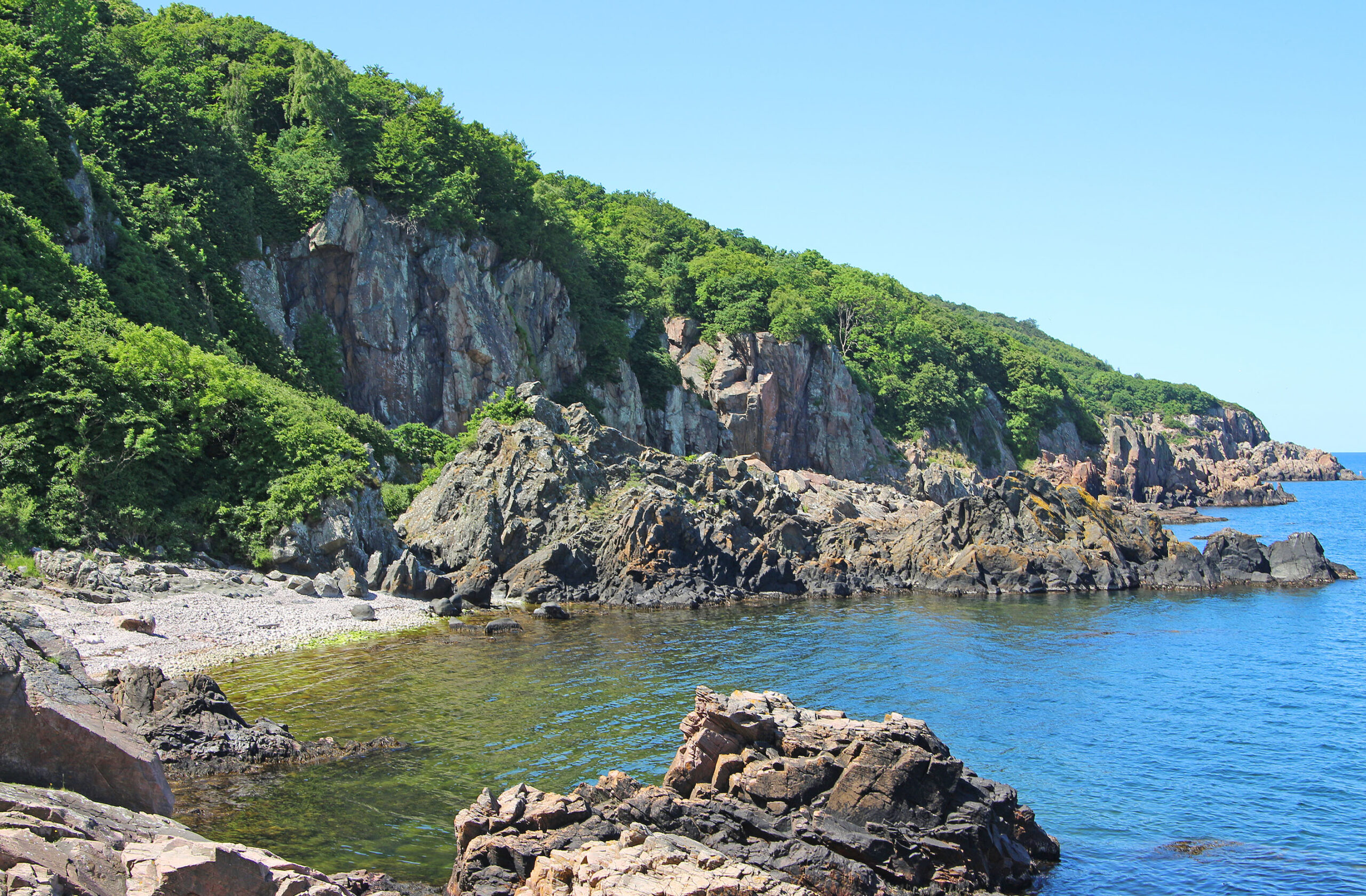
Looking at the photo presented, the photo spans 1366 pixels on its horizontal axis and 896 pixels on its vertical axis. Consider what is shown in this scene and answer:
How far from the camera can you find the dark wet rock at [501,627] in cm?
3173

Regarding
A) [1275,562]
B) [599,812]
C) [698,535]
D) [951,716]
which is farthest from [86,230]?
[1275,562]

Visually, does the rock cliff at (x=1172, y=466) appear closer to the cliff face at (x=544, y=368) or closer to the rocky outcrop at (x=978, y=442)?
the cliff face at (x=544, y=368)

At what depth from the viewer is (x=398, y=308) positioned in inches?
2263

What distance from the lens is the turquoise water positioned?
1573 cm

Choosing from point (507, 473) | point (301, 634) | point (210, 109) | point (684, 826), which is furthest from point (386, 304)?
point (684, 826)

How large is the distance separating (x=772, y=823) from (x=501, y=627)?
19.0 m

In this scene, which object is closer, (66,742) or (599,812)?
(66,742)

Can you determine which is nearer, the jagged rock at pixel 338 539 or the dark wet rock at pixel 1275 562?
the jagged rock at pixel 338 539

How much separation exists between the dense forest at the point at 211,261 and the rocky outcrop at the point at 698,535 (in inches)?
229

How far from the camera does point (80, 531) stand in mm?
30234

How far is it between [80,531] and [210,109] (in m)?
36.0

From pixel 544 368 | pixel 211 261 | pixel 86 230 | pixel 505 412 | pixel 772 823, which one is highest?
pixel 211 261

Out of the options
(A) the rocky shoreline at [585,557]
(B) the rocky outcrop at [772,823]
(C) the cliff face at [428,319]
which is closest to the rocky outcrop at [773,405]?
(C) the cliff face at [428,319]

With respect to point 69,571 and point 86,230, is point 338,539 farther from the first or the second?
point 86,230
